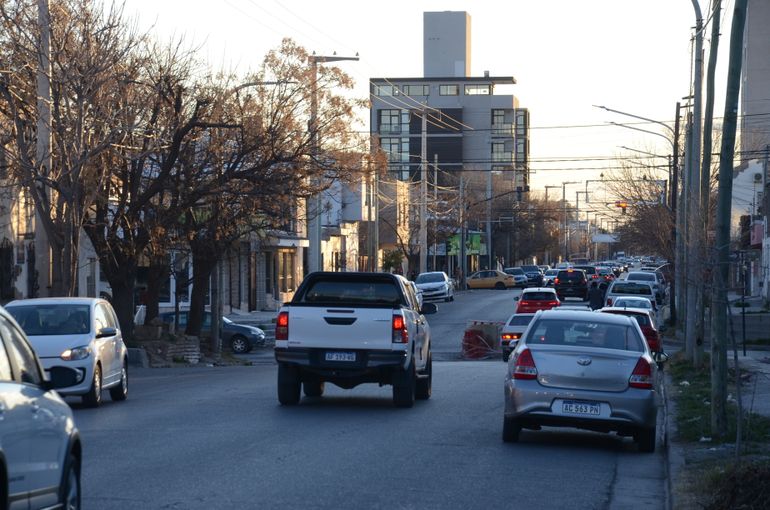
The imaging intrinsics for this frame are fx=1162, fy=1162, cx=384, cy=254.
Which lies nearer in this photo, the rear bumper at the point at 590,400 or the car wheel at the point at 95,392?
the rear bumper at the point at 590,400

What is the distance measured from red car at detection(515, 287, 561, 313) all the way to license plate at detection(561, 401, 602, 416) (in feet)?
109

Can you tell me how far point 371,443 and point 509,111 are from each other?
11608 centimetres

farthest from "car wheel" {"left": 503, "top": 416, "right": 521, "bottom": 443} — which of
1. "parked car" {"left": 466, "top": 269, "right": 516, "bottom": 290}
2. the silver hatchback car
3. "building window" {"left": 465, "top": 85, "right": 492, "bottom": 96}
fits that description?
"building window" {"left": 465, "top": 85, "right": 492, "bottom": 96}

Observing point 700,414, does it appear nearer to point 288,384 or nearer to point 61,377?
point 288,384

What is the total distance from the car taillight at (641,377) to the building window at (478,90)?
115m

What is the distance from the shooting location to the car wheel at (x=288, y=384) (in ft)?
55.3

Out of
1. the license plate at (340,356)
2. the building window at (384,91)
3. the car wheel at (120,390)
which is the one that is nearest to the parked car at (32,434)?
the license plate at (340,356)

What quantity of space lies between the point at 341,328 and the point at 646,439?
4918 millimetres

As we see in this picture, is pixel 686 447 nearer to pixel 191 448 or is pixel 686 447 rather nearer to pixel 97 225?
pixel 191 448

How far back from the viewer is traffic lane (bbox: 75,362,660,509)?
977cm

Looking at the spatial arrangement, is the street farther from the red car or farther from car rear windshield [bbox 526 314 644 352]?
the red car

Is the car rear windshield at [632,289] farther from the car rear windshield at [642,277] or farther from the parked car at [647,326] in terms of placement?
the parked car at [647,326]

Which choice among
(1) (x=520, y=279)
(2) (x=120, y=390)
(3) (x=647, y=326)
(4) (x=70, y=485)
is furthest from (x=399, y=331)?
(1) (x=520, y=279)

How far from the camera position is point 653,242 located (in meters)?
59.8
